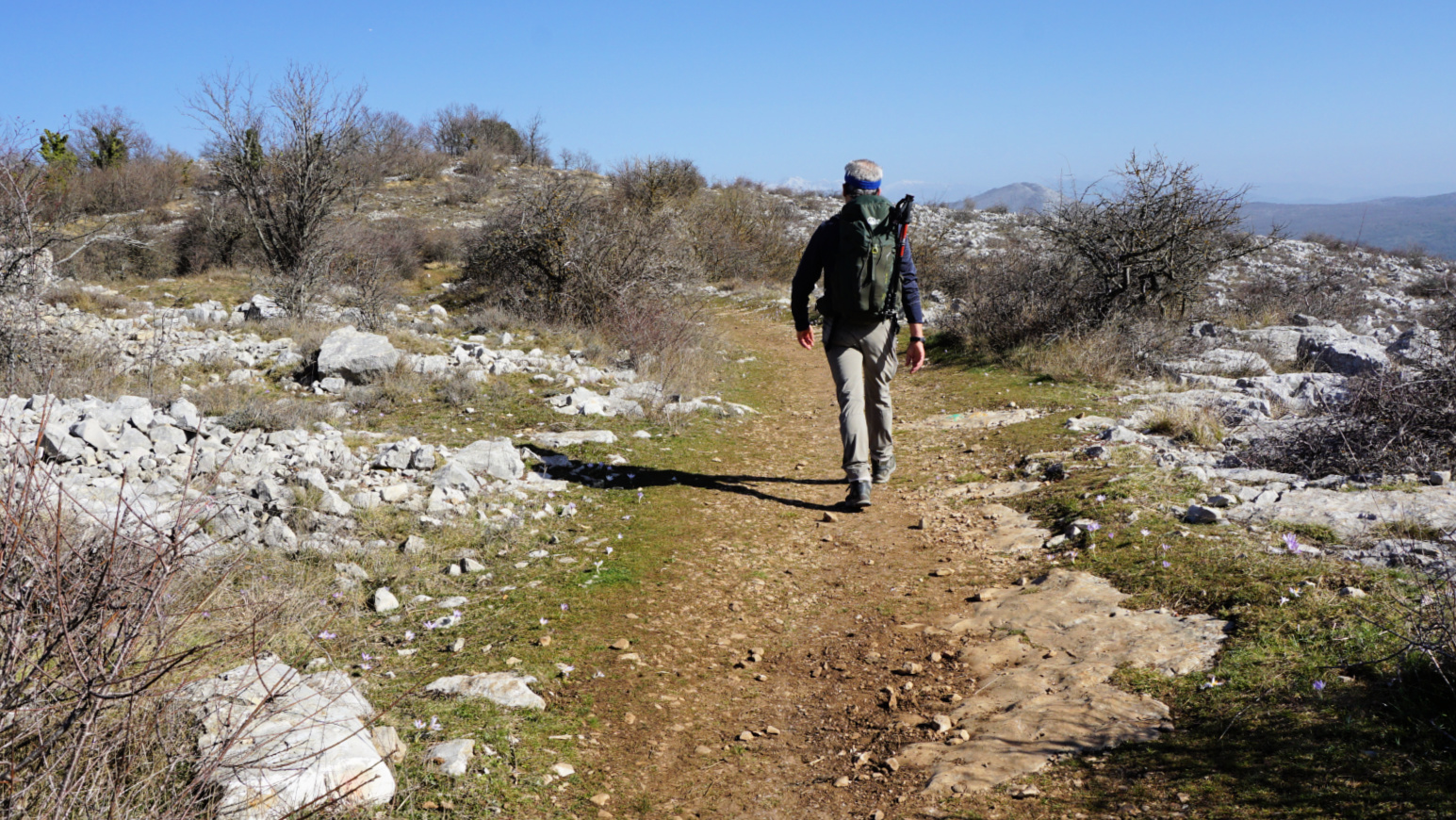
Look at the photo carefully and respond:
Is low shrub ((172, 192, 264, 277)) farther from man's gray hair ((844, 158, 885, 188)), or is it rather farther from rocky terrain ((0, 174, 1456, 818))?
man's gray hair ((844, 158, 885, 188))

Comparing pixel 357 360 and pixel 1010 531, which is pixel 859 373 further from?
pixel 357 360

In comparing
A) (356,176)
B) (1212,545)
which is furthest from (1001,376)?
(356,176)

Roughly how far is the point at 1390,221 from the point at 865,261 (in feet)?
141

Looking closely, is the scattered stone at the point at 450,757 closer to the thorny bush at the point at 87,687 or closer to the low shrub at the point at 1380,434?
the thorny bush at the point at 87,687

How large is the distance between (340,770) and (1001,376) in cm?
898

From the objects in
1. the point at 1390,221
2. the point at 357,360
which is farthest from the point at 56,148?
the point at 1390,221

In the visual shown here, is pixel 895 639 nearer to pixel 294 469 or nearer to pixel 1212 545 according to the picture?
pixel 1212 545

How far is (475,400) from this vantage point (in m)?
7.79

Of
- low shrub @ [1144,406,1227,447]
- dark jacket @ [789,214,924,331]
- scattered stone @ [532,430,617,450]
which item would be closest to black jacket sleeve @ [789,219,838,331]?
dark jacket @ [789,214,924,331]

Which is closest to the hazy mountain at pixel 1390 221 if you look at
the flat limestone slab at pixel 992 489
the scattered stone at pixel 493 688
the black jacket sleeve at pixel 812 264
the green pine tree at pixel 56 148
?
the flat limestone slab at pixel 992 489

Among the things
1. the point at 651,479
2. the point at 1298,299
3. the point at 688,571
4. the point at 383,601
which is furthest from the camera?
the point at 1298,299

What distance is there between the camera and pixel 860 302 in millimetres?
5180

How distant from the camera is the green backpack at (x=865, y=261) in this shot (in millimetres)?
5086

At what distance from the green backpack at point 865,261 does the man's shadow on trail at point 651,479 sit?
148 centimetres
